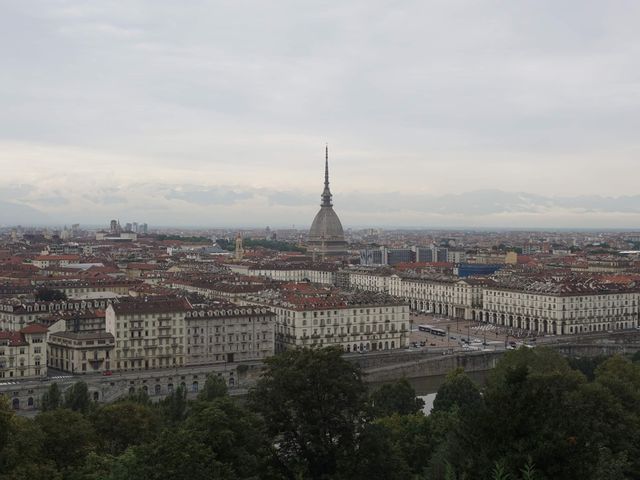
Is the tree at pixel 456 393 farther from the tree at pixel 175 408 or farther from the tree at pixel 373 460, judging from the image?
the tree at pixel 373 460

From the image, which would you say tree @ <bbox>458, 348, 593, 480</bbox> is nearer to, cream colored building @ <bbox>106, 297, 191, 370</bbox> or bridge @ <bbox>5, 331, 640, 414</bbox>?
bridge @ <bbox>5, 331, 640, 414</bbox>

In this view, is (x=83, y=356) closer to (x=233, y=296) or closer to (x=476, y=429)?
(x=233, y=296)

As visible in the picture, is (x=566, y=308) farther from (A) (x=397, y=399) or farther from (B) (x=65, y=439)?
(B) (x=65, y=439)

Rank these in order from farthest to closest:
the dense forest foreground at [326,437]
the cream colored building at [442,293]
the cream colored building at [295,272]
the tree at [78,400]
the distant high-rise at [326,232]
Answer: the distant high-rise at [326,232] < the cream colored building at [295,272] < the cream colored building at [442,293] < the tree at [78,400] < the dense forest foreground at [326,437]

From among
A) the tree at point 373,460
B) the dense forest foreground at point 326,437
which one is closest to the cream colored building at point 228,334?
the dense forest foreground at point 326,437

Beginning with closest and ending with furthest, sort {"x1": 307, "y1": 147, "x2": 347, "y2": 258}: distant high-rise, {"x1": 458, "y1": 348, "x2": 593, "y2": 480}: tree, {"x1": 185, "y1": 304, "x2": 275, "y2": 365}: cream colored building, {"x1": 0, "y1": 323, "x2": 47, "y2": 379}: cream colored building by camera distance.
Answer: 1. {"x1": 458, "y1": 348, "x2": 593, "y2": 480}: tree
2. {"x1": 0, "y1": 323, "x2": 47, "y2": 379}: cream colored building
3. {"x1": 185, "y1": 304, "x2": 275, "y2": 365}: cream colored building
4. {"x1": 307, "y1": 147, "x2": 347, "y2": 258}: distant high-rise

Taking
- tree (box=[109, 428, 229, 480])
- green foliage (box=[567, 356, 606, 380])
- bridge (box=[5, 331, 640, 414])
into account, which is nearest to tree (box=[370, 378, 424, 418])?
bridge (box=[5, 331, 640, 414])
